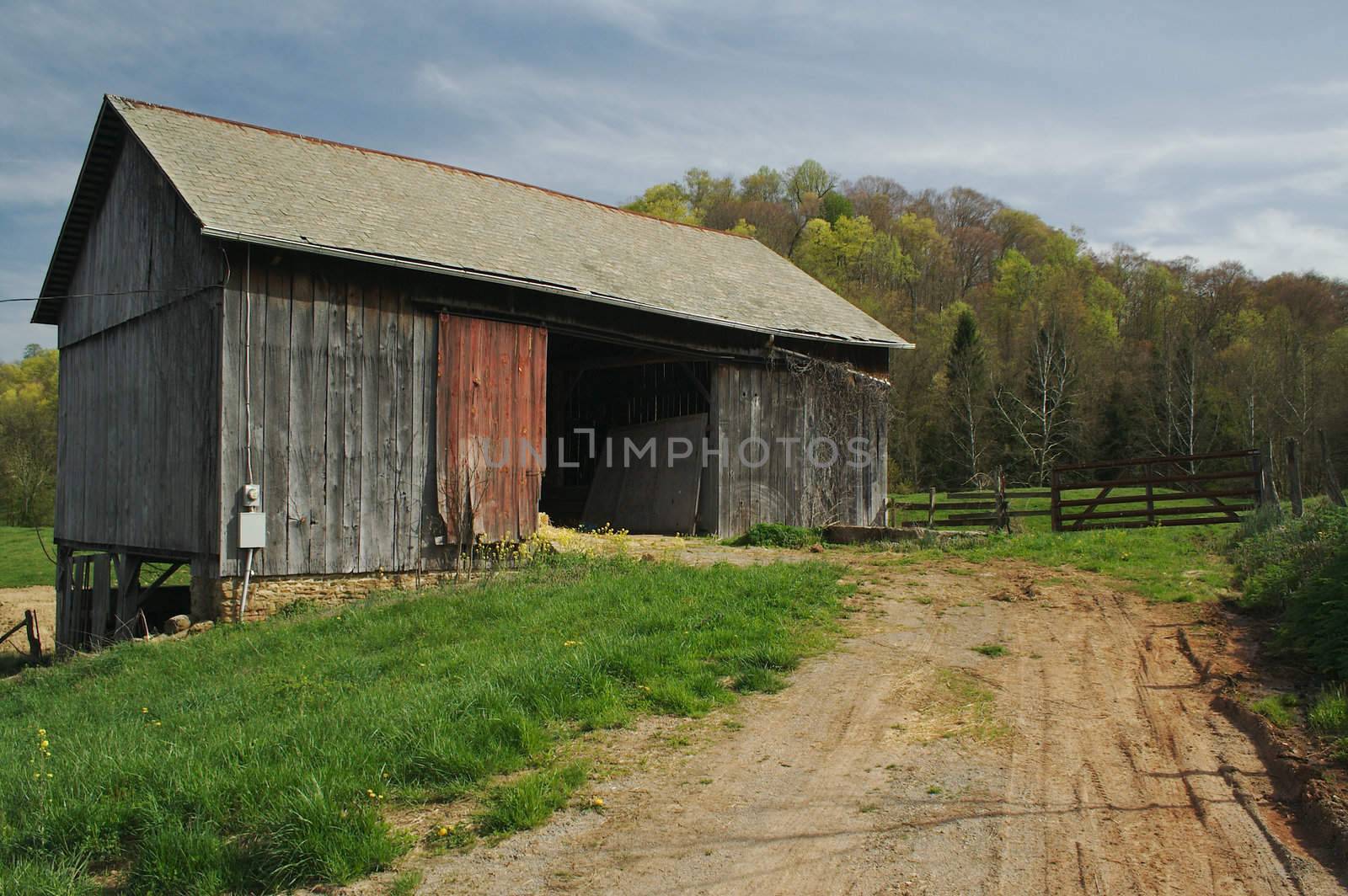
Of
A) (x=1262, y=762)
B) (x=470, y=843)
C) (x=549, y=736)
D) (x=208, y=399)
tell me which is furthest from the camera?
A: (x=208, y=399)

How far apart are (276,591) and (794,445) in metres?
9.45

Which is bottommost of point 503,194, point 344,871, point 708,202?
point 344,871

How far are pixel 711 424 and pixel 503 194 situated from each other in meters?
5.69

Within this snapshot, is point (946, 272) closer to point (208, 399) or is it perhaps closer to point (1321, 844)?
point (208, 399)

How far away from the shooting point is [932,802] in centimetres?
475

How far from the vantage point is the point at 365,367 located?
1216 centimetres

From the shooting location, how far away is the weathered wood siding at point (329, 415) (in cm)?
1127

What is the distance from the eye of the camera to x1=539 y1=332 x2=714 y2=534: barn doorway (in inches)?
672

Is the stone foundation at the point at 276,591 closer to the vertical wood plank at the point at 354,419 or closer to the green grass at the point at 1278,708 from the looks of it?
the vertical wood plank at the point at 354,419

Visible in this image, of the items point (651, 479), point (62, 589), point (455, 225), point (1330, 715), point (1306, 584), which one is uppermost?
point (455, 225)

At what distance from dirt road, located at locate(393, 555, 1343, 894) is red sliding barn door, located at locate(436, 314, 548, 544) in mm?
6866

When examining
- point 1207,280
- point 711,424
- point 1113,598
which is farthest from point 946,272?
point 1113,598

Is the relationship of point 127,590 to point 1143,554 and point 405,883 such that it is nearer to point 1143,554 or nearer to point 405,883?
point 405,883

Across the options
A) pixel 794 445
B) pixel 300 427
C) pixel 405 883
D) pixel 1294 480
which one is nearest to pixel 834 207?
pixel 794 445
